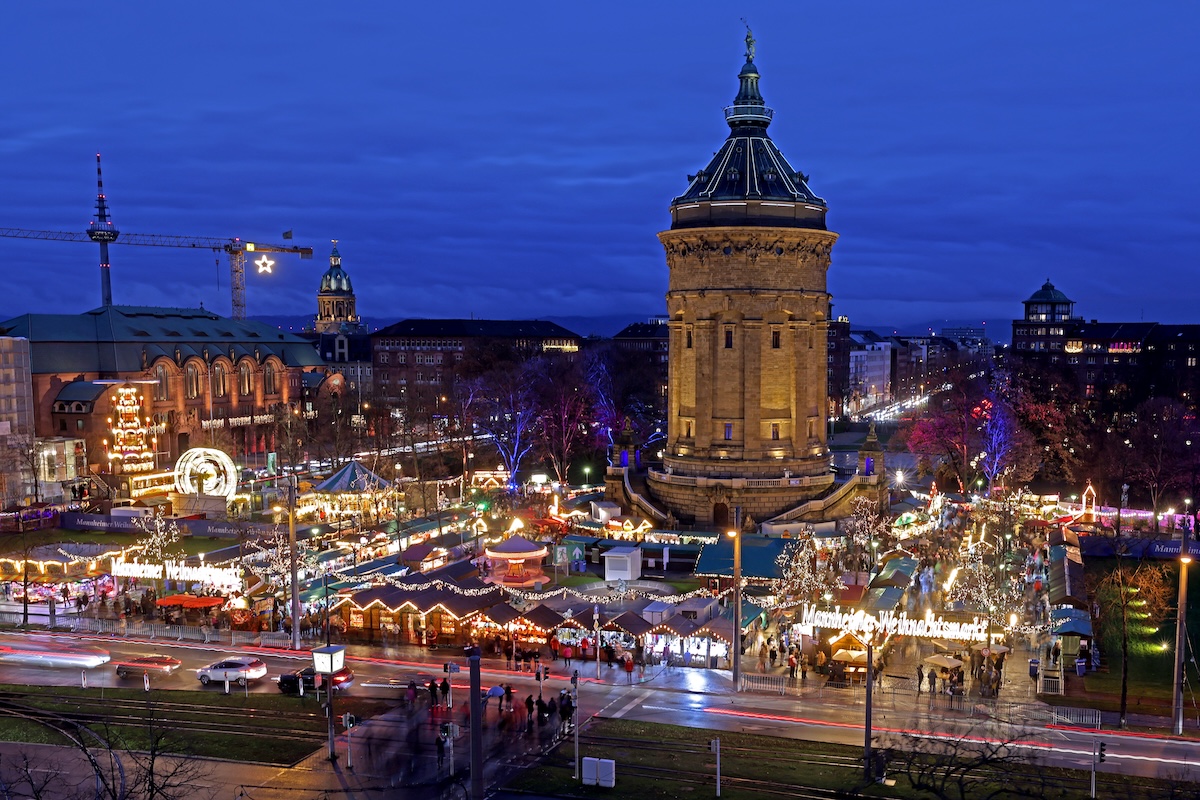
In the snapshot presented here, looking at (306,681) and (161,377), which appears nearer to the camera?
(306,681)

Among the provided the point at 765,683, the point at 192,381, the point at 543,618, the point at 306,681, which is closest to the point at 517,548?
the point at 543,618

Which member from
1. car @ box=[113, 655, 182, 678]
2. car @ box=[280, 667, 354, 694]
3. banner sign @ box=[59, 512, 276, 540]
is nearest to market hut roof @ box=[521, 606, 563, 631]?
car @ box=[280, 667, 354, 694]

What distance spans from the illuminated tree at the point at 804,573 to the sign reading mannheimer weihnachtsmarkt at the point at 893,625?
4537 millimetres

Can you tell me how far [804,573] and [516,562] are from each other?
46.5 ft

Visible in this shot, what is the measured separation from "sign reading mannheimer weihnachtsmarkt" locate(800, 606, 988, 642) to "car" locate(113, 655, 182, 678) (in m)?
24.1

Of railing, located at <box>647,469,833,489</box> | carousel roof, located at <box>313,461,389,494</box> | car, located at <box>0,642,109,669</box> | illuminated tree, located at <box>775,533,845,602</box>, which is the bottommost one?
car, located at <box>0,642,109,669</box>

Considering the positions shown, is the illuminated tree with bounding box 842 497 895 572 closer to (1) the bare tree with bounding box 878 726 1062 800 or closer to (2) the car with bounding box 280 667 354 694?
(1) the bare tree with bounding box 878 726 1062 800

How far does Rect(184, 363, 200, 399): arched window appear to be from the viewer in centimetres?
10675

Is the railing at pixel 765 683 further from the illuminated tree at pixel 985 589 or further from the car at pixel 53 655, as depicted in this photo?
the car at pixel 53 655

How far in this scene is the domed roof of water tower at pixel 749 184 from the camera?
64.0 meters

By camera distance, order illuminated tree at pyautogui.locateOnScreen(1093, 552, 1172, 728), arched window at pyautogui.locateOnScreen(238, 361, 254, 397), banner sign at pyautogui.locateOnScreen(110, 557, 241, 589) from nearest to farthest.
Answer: illuminated tree at pyautogui.locateOnScreen(1093, 552, 1172, 728) < banner sign at pyautogui.locateOnScreen(110, 557, 241, 589) < arched window at pyautogui.locateOnScreen(238, 361, 254, 397)

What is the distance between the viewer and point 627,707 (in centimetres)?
3588

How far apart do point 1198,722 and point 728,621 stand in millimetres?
15934

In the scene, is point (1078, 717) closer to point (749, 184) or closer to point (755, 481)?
point (755, 481)
